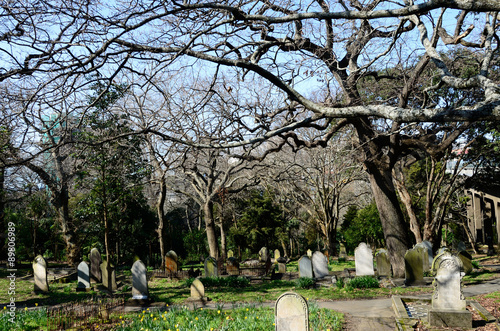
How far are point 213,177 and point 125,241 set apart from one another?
7528mm

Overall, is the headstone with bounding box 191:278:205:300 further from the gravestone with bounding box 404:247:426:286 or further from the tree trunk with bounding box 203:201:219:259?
the tree trunk with bounding box 203:201:219:259

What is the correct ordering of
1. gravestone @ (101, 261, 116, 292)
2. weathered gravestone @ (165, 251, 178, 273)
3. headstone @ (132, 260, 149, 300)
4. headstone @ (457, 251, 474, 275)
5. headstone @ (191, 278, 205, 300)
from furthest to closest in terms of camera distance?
weathered gravestone @ (165, 251, 178, 273) < headstone @ (457, 251, 474, 275) < gravestone @ (101, 261, 116, 292) < headstone @ (132, 260, 149, 300) < headstone @ (191, 278, 205, 300)

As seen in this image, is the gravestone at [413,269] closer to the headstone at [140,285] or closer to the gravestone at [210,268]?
the gravestone at [210,268]

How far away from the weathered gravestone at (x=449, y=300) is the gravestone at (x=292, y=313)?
2818mm

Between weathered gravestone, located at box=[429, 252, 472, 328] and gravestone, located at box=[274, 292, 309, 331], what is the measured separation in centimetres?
282

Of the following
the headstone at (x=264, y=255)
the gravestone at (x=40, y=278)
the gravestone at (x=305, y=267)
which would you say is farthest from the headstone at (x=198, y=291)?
the headstone at (x=264, y=255)

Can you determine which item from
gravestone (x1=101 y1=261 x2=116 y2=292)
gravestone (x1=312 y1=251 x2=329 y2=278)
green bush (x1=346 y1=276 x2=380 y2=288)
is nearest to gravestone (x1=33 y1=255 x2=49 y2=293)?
gravestone (x1=101 y1=261 x2=116 y2=292)

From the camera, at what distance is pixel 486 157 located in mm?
18375

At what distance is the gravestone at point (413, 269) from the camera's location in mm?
11914

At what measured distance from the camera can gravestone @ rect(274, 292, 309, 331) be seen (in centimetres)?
577

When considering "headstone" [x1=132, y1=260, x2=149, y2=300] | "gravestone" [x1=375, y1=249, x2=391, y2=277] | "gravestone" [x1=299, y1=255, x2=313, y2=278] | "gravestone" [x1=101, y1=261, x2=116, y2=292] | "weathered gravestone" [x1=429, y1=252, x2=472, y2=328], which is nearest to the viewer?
"weathered gravestone" [x1=429, y1=252, x2=472, y2=328]

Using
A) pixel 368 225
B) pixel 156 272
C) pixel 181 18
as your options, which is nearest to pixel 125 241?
pixel 156 272

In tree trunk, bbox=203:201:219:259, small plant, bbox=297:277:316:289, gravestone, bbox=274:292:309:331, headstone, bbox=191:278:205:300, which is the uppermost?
tree trunk, bbox=203:201:219:259

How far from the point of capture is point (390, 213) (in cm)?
1233
